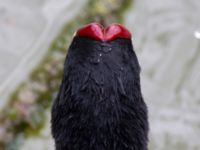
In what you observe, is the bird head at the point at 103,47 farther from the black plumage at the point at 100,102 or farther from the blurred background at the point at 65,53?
the blurred background at the point at 65,53

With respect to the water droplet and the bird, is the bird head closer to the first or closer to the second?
the bird

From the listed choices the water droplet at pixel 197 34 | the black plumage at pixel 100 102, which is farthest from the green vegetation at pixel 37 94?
the black plumage at pixel 100 102

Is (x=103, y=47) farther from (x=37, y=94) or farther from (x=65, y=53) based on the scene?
(x=65, y=53)

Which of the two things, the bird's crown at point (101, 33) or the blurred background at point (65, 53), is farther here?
the blurred background at point (65, 53)

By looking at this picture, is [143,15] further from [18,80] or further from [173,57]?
[18,80]

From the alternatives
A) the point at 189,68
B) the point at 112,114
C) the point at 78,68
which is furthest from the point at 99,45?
the point at 189,68

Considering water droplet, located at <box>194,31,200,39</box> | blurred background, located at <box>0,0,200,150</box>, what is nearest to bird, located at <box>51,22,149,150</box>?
blurred background, located at <box>0,0,200,150</box>
